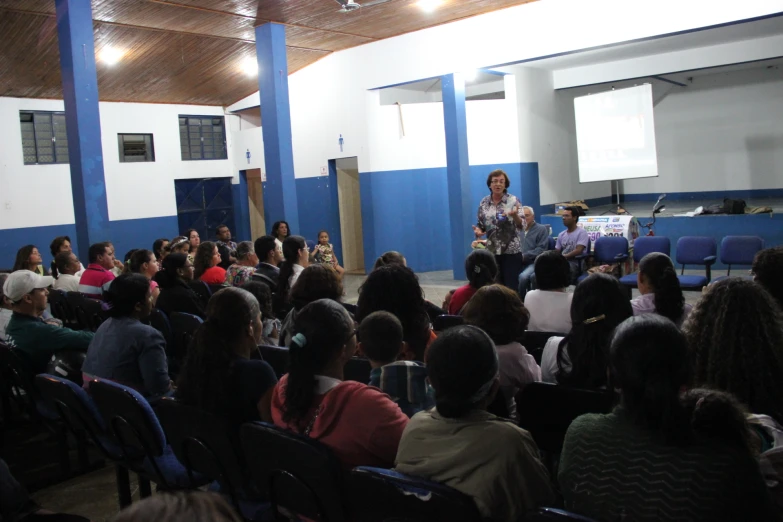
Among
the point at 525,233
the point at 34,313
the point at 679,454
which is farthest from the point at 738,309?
the point at 525,233

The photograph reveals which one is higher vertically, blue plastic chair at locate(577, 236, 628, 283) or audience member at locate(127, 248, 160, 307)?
audience member at locate(127, 248, 160, 307)

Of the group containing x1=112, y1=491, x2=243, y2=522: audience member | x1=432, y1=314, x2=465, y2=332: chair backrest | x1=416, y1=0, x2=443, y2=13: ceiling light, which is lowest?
x1=432, y1=314, x2=465, y2=332: chair backrest

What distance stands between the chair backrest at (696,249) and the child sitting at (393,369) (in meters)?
5.58

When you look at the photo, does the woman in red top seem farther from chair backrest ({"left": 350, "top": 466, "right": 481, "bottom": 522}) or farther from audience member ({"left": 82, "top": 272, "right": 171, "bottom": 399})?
audience member ({"left": 82, "top": 272, "right": 171, "bottom": 399})

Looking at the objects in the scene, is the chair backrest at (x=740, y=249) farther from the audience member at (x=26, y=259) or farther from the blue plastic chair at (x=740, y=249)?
the audience member at (x=26, y=259)

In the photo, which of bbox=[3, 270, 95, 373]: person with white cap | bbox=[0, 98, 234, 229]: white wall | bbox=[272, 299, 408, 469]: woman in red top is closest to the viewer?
bbox=[272, 299, 408, 469]: woman in red top

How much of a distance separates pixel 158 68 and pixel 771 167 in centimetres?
1172

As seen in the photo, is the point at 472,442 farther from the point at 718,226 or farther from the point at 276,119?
the point at 718,226

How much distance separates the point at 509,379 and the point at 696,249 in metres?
5.33

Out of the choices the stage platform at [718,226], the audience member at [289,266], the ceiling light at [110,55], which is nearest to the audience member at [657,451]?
the audience member at [289,266]

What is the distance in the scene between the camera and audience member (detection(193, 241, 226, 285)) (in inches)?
217

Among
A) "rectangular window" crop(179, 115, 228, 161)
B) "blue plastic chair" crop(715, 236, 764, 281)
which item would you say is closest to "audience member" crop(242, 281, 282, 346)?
"blue plastic chair" crop(715, 236, 764, 281)

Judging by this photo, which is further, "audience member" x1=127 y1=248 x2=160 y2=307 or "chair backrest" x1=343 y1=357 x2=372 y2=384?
"audience member" x1=127 y1=248 x2=160 y2=307

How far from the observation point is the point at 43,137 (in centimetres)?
1129
